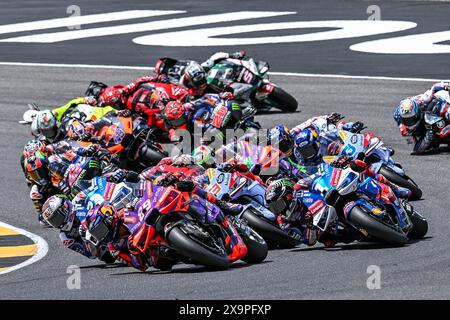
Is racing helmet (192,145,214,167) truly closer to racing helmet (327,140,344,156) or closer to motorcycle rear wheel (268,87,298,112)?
racing helmet (327,140,344,156)

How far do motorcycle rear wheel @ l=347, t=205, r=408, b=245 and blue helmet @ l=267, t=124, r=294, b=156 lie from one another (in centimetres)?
296

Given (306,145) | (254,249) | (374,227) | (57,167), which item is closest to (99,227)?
(254,249)

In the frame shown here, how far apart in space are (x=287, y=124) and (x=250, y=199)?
384 inches

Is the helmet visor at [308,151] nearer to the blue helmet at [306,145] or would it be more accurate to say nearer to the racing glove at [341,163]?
the blue helmet at [306,145]

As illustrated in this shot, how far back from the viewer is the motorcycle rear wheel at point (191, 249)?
1397 cm

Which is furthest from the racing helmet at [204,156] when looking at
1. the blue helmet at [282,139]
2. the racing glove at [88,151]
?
the racing glove at [88,151]

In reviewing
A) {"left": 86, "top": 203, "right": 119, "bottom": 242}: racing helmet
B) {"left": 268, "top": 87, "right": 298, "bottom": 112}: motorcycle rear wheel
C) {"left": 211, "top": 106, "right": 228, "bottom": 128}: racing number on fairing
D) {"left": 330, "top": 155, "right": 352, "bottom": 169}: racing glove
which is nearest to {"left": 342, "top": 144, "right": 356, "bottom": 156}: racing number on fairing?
{"left": 211, "top": 106, "right": 228, "bottom": 128}: racing number on fairing

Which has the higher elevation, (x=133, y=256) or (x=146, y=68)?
(x=133, y=256)

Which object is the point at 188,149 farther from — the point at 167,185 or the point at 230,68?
the point at 167,185

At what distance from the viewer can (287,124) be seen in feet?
85.0

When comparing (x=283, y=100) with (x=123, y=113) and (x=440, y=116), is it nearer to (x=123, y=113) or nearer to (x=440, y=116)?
(x=440, y=116)
